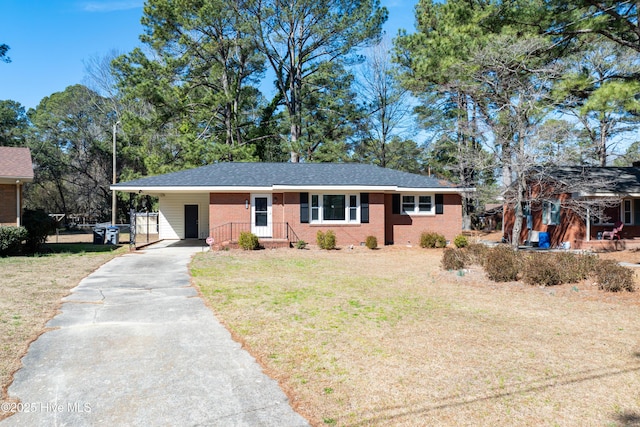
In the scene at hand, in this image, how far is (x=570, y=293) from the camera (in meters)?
8.63

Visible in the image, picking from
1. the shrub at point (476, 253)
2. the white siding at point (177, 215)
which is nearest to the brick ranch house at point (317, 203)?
the white siding at point (177, 215)

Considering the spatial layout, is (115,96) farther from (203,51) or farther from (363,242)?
(363,242)

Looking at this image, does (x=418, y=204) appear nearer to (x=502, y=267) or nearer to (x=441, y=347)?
(x=502, y=267)

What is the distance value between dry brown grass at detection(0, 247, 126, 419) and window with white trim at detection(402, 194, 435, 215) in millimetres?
13048

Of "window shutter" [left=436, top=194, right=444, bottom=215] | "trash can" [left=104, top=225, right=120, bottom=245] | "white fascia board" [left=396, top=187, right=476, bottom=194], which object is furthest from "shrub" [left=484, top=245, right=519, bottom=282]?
"trash can" [left=104, top=225, right=120, bottom=245]

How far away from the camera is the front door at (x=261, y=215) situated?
18.7 metres

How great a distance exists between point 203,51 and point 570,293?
26.3 meters

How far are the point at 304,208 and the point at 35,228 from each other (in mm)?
10650

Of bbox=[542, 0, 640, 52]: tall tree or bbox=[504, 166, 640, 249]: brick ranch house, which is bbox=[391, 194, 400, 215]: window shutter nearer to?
bbox=[504, 166, 640, 249]: brick ranch house

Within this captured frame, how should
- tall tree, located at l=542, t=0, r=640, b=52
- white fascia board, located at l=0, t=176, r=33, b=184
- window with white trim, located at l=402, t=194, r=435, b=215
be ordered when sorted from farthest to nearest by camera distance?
window with white trim, located at l=402, t=194, r=435, b=215, white fascia board, located at l=0, t=176, r=33, b=184, tall tree, located at l=542, t=0, r=640, b=52

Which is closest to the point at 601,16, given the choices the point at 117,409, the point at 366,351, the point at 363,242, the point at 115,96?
the point at 363,242

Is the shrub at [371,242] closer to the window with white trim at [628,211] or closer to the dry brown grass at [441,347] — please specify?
the dry brown grass at [441,347]

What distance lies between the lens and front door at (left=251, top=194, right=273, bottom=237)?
1873cm

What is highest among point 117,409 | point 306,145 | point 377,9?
point 377,9
